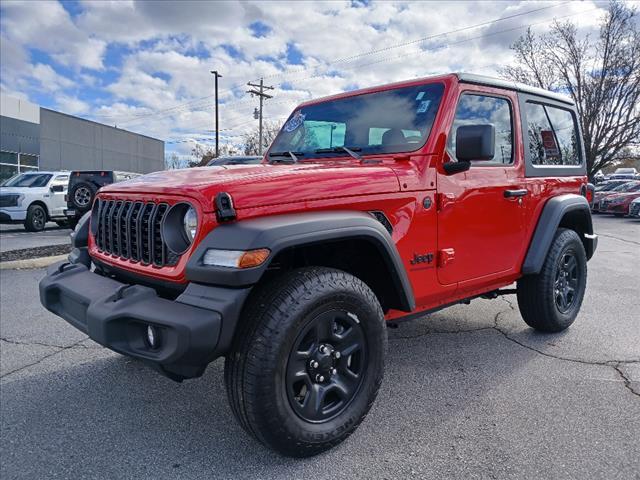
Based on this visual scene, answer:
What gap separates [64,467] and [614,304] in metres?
5.30

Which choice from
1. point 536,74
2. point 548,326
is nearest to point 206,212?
point 548,326

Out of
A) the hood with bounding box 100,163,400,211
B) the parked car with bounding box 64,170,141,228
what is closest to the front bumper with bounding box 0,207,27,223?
the parked car with bounding box 64,170,141,228

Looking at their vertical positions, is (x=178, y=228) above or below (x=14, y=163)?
below

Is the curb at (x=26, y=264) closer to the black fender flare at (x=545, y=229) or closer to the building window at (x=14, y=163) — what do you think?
the black fender flare at (x=545, y=229)

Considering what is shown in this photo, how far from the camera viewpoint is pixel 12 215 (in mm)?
13273

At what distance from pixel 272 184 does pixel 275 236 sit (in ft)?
1.01

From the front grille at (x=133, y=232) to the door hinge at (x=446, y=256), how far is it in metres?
1.57

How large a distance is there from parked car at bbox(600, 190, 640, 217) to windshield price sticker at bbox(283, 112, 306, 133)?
778 inches

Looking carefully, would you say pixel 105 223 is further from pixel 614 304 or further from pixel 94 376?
pixel 614 304

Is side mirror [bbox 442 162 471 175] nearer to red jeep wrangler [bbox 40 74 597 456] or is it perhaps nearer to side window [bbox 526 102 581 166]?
red jeep wrangler [bbox 40 74 597 456]

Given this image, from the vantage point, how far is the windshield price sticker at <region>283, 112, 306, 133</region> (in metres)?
4.01

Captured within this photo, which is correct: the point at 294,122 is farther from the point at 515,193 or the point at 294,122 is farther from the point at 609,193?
the point at 609,193

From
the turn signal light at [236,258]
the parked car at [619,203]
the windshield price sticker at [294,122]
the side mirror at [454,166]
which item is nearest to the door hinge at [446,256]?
the side mirror at [454,166]

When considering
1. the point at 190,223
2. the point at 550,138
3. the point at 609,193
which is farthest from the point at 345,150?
the point at 609,193
